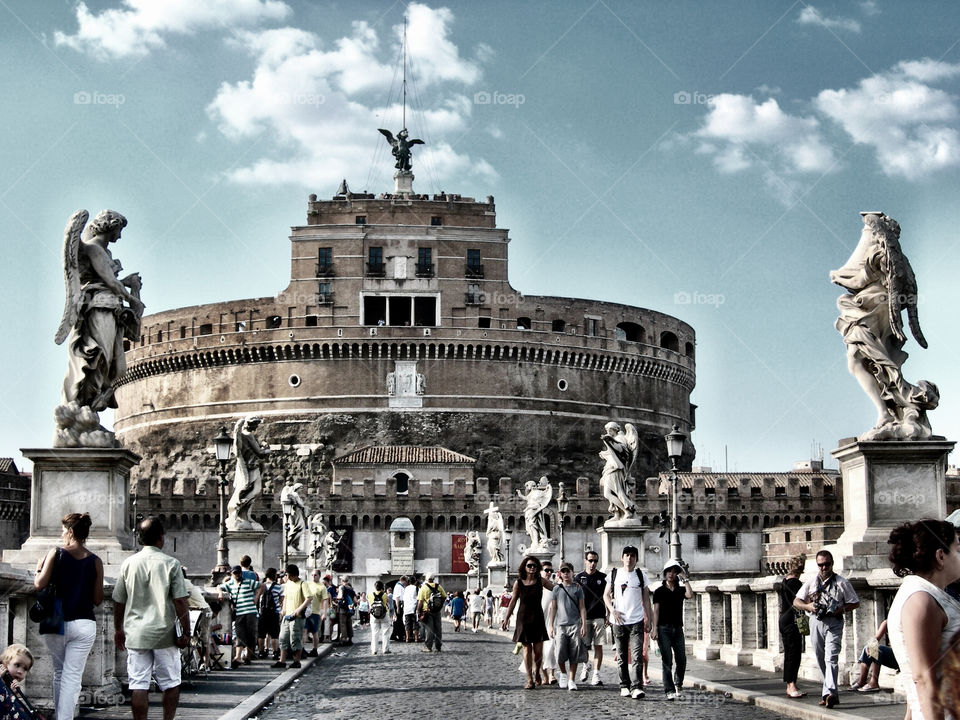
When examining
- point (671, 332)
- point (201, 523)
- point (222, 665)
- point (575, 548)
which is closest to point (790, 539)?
point (575, 548)

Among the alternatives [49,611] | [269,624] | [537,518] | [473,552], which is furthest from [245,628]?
[473,552]

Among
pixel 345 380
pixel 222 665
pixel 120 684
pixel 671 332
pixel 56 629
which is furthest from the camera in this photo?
pixel 671 332

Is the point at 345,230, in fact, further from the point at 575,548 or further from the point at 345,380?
the point at 575,548

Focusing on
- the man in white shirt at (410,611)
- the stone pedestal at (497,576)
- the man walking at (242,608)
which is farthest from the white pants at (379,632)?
the stone pedestal at (497,576)

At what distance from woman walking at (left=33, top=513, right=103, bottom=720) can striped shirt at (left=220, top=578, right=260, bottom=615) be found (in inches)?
286

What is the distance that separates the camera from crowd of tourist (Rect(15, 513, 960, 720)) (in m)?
4.54

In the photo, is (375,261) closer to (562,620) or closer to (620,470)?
(620,470)

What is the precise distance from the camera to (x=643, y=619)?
11.2 metres

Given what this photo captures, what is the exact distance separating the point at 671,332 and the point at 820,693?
209 feet

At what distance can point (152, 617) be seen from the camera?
724 centimetres

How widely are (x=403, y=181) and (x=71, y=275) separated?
6376 cm

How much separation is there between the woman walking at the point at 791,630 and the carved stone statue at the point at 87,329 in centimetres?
485

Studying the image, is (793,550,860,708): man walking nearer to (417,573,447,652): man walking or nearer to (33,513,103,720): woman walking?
(33,513,103,720): woman walking

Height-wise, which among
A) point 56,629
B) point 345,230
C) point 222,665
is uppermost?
point 345,230
